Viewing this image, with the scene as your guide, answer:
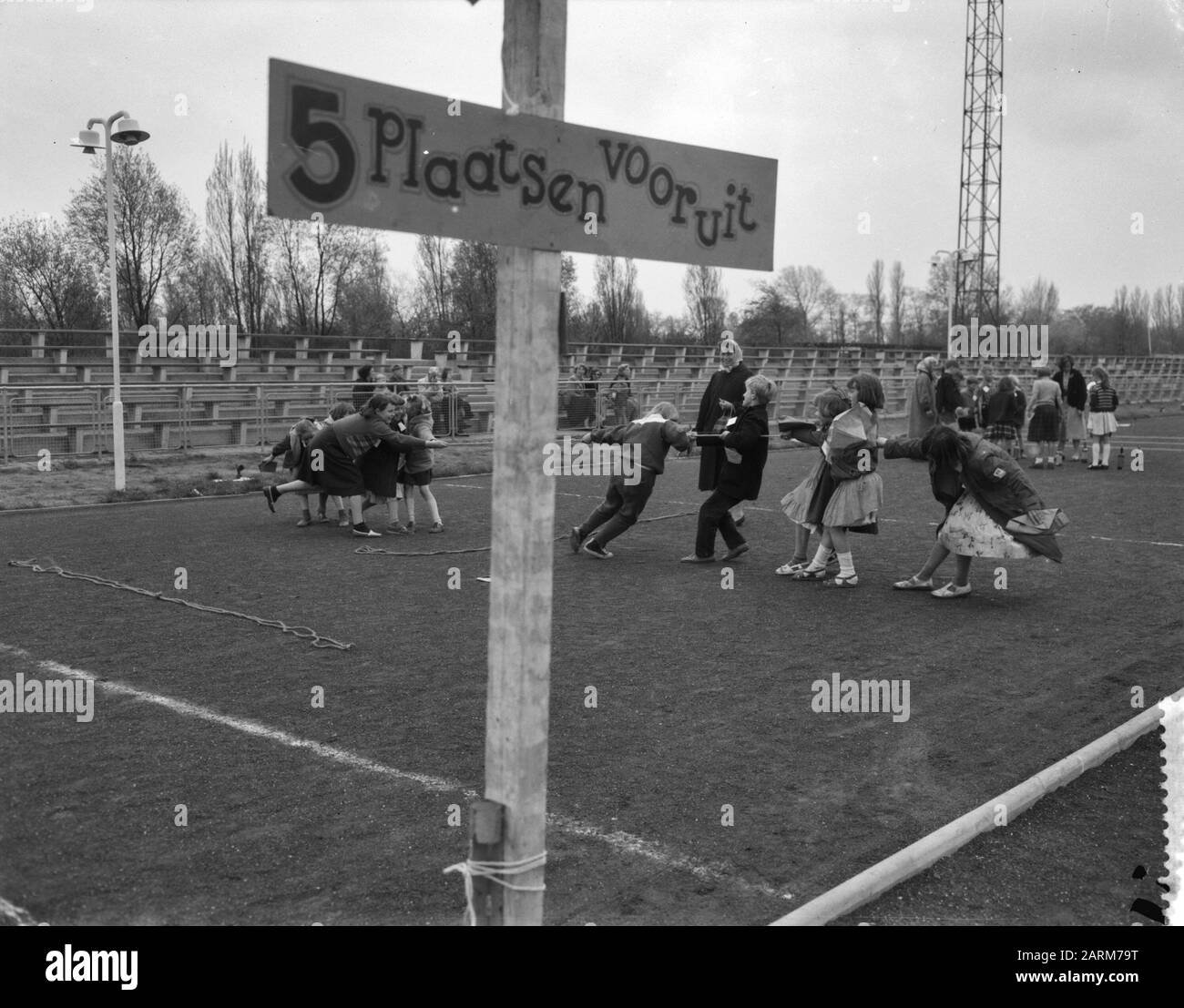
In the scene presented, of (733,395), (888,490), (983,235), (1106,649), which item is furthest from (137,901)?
(983,235)

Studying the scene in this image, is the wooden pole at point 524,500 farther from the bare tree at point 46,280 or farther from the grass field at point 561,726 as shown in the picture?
the bare tree at point 46,280

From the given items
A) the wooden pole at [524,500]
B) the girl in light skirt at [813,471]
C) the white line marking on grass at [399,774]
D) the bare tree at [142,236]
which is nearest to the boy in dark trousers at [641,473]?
the girl in light skirt at [813,471]

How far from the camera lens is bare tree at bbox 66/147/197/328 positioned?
34.8 m

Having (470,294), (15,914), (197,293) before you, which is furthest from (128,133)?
(470,294)

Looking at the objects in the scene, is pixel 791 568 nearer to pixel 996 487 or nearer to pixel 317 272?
pixel 996 487

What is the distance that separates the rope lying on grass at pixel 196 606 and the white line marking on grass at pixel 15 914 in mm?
4227

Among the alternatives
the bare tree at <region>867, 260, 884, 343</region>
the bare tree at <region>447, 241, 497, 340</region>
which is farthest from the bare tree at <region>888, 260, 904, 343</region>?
the bare tree at <region>447, 241, 497, 340</region>

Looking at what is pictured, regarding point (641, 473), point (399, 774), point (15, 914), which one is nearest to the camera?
point (15, 914)

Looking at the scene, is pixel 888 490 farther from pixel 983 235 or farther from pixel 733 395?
pixel 983 235

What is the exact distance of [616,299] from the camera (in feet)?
174

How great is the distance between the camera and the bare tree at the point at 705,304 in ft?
192

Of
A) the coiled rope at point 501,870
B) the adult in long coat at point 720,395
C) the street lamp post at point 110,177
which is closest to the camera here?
the coiled rope at point 501,870

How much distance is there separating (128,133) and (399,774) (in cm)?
1546
